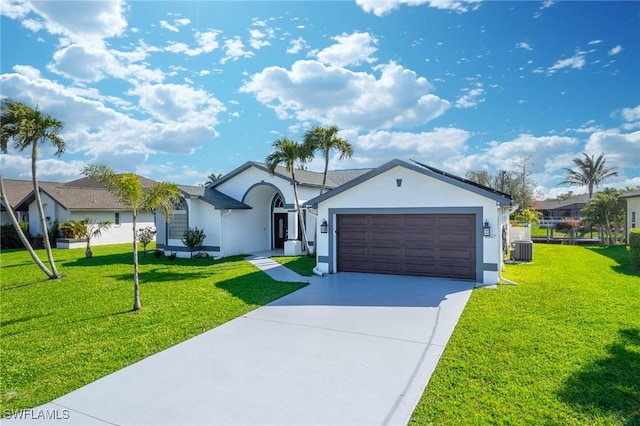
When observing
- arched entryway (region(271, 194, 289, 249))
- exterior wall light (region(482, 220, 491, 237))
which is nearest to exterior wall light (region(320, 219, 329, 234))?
exterior wall light (region(482, 220, 491, 237))

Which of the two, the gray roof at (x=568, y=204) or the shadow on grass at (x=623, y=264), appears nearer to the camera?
the shadow on grass at (x=623, y=264)

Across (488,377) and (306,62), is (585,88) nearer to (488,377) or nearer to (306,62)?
(306,62)

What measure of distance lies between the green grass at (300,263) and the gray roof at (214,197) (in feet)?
12.7

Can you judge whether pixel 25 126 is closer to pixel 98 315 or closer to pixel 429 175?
pixel 98 315

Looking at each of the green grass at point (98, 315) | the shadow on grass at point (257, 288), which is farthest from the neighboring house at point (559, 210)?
the green grass at point (98, 315)

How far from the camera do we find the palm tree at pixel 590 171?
143 feet

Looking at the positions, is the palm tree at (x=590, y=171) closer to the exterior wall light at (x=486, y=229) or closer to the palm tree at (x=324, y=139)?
the palm tree at (x=324, y=139)

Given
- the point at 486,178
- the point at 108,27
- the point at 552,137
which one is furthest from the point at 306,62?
the point at 486,178

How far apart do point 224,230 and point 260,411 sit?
49.9ft

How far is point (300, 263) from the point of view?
52.6 ft

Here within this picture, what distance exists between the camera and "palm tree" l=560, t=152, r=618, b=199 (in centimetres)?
4369

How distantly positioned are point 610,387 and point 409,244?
7758 mm

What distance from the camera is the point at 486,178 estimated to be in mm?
45281

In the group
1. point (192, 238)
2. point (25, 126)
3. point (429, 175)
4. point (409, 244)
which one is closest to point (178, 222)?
point (192, 238)
